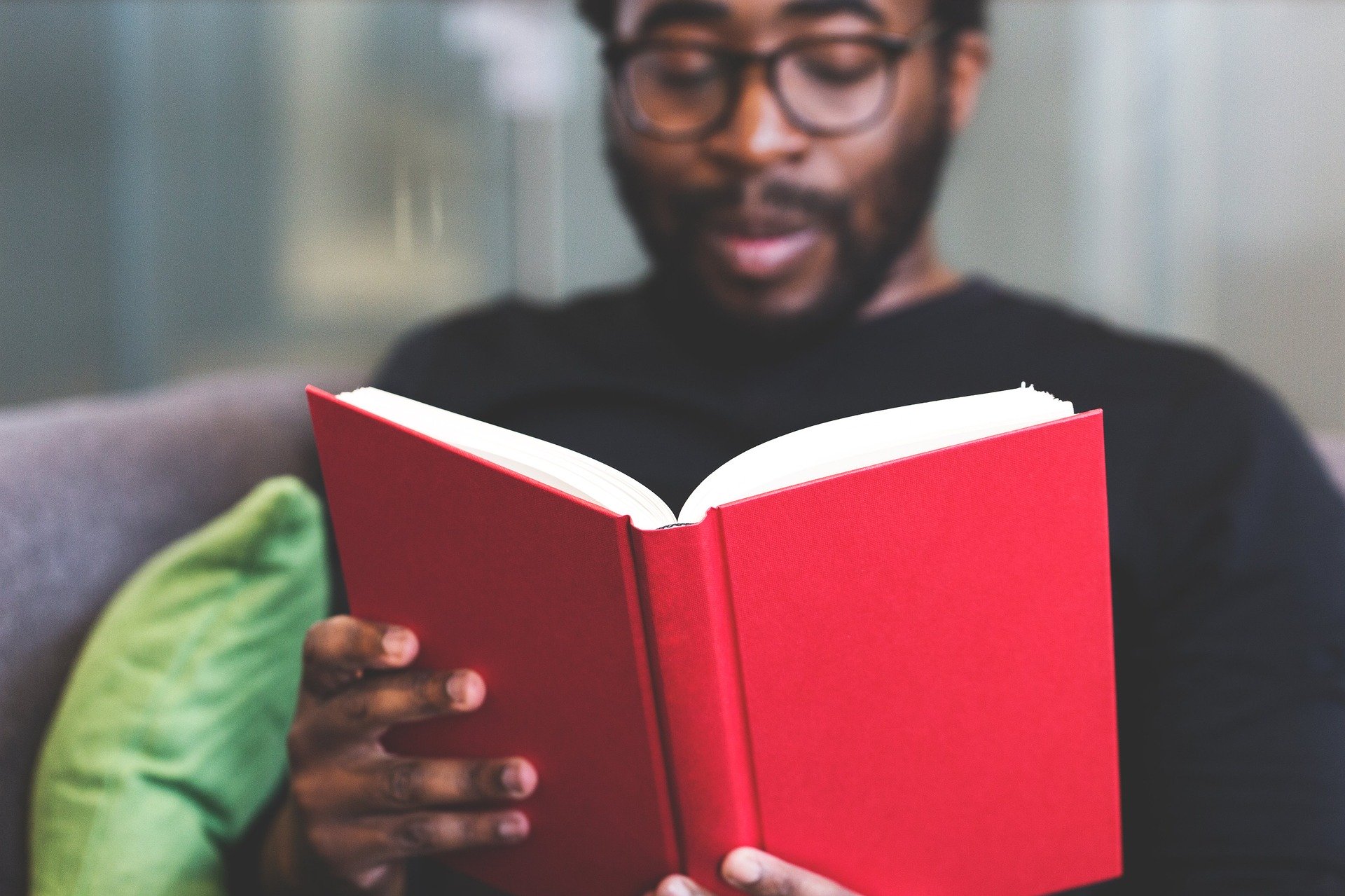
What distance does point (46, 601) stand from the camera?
2.48 feet

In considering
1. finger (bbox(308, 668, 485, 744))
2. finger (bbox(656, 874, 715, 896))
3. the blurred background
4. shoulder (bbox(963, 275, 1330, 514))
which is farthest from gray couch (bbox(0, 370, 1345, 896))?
the blurred background

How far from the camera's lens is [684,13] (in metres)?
0.98

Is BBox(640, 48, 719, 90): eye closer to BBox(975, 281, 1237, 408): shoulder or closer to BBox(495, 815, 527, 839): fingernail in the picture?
BBox(975, 281, 1237, 408): shoulder

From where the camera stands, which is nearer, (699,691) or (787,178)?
(699,691)

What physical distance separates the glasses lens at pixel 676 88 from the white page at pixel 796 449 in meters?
0.56

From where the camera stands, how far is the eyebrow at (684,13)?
38.0 inches

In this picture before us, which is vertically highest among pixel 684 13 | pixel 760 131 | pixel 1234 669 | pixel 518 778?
pixel 684 13

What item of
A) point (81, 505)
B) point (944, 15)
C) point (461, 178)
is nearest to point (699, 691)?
point (81, 505)

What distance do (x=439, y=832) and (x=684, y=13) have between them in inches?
28.7

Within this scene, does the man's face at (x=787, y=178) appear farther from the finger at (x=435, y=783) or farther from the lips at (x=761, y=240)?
the finger at (x=435, y=783)

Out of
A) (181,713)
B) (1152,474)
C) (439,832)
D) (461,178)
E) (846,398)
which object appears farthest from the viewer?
(461,178)

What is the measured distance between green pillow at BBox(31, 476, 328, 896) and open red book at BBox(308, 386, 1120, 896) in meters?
0.23

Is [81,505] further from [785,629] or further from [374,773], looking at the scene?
[785,629]

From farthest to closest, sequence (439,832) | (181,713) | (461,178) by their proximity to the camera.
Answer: (461,178) → (181,713) → (439,832)
